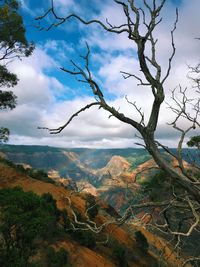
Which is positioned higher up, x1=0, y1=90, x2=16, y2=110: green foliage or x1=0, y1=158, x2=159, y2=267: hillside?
x1=0, y1=90, x2=16, y2=110: green foliage

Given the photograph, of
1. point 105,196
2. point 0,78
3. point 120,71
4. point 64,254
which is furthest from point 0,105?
point 105,196

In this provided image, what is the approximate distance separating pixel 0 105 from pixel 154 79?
22.3m

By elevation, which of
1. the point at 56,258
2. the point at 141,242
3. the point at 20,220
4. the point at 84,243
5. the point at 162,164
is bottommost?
the point at 141,242

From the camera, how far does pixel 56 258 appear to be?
54.8 ft

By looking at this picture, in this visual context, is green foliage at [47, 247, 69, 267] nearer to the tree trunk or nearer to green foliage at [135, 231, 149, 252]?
the tree trunk

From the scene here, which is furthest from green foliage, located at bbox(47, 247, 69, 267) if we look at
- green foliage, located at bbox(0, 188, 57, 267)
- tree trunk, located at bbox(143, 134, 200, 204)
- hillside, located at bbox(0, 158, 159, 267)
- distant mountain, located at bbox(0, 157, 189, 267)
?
tree trunk, located at bbox(143, 134, 200, 204)

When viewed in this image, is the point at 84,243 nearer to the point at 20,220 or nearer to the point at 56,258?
the point at 56,258

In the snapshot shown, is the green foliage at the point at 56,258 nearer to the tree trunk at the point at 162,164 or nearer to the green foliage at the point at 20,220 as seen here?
the green foliage at the point at 20,220

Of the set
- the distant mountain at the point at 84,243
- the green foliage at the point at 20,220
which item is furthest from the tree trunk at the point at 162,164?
the green foliage at the point at 20,220

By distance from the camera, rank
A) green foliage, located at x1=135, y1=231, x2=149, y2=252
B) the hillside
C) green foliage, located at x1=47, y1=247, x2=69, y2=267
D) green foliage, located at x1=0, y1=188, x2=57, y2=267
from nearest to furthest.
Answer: green foliage, located at x1=0, y1=188, x2=57, y2=267
green foliage, located at x1=47, y1=247, x2=69, y2=267
the hillside
green foliage, located at x1=135, y1=231, x2=149, y2=252

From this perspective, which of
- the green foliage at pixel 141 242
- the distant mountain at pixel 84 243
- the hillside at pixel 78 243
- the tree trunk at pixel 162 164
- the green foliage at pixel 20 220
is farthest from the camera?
the green foliage at pixel 141 242

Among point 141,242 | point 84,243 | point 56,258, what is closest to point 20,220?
point 56,258

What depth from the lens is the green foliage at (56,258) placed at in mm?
16438

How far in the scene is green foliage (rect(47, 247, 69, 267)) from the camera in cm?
1644
